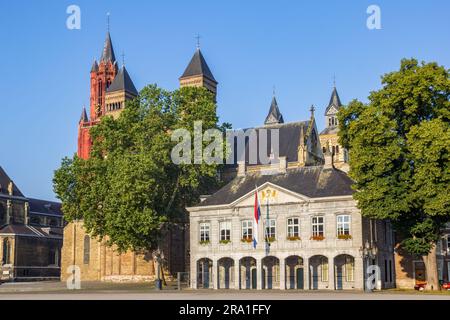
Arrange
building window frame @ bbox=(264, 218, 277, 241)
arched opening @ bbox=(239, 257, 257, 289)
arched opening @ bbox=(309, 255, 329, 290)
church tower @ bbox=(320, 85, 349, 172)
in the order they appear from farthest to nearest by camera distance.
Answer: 1. church tower @ bbox=(320, 85, 349, 172)
2. arched opening @ bbox=(239, 257, 257, 289)
3. building window frame @ bbox=(264, 218, 277, 241)
4. arched opening @ bbox=(309, 255, 329, 290)

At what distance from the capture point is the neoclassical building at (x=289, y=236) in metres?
51.3

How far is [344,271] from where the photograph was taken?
52.2 m

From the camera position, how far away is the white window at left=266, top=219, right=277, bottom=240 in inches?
2135

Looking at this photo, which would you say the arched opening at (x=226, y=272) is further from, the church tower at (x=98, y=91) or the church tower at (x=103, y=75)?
the church tower at (x=103, y=75)

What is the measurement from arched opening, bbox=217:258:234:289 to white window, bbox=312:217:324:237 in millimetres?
8722

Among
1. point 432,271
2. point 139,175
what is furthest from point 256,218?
point 432,271

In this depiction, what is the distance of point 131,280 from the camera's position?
74.8 m

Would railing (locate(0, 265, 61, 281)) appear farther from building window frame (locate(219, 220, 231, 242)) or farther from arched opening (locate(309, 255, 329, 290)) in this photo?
arched opening (locate(309, 255, 329, 290))

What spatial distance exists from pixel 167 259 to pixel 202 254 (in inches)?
663

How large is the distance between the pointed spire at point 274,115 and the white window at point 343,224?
250ft

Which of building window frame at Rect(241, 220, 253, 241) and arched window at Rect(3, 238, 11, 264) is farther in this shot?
arched window at Rect(3, 238, 11, 264)

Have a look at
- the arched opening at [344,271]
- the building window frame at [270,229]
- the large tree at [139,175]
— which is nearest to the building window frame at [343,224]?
the arched opening at [344,271]

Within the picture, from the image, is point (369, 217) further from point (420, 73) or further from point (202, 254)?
point (202, 254)

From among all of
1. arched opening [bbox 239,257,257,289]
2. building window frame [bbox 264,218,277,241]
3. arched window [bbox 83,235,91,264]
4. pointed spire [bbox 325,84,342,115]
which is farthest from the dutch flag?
pointed spire [bbox 325,84,342,115]
